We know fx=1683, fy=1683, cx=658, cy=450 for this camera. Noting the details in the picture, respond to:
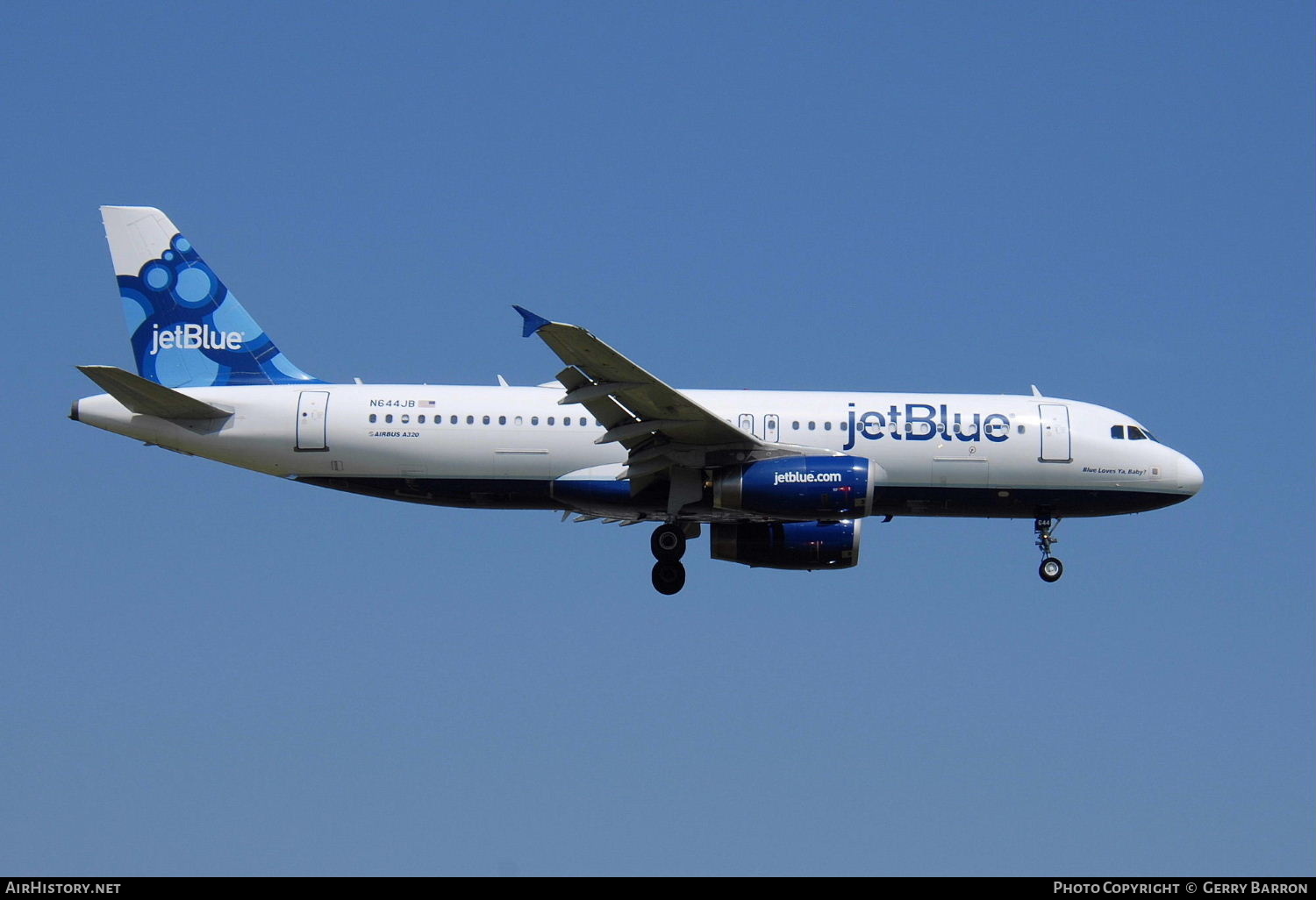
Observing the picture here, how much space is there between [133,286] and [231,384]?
3550mm

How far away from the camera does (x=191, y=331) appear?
36.7 metres

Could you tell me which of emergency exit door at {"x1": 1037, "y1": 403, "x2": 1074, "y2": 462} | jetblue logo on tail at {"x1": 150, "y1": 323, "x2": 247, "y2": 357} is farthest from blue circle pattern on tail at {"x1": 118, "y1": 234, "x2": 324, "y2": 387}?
emergency exit door at {"x1": 1037, "y1": 403, "x2": 1074, "y2": 462}

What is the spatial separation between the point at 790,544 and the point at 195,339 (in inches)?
536

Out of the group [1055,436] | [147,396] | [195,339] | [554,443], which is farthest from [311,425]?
[1055,436]

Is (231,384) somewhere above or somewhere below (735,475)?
above

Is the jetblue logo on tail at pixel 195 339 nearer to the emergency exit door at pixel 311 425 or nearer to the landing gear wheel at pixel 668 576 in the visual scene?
the emergency exit door at pixel 311 425

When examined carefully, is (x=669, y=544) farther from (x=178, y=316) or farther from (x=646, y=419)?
(x=178, y=316)

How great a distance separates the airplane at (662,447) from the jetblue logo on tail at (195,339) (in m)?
0.09

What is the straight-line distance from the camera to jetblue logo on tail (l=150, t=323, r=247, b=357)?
36.5 m

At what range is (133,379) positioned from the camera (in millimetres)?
33000

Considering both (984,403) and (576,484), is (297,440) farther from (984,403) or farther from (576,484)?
(984,403)

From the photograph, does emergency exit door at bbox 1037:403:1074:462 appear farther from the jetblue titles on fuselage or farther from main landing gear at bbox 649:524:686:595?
main landing gear at bbox 649:524:686:595
